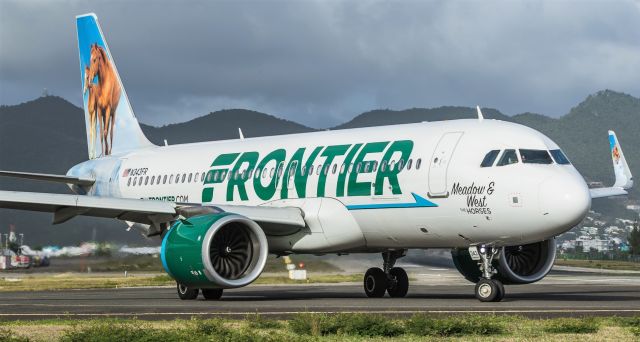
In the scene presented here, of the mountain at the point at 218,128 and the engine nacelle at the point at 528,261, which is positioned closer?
the engine nacelle at the point at 528,261

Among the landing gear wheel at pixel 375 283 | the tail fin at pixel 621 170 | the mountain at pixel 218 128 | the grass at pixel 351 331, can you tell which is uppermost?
the mountain at pixel 218 128

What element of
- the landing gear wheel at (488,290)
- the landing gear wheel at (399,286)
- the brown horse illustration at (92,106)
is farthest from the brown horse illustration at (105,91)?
the landing gear wheel at (488,290)

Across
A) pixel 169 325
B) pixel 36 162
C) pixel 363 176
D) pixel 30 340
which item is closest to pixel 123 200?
pixel 363 176

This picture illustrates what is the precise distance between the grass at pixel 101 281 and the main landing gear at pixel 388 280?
43.3ft

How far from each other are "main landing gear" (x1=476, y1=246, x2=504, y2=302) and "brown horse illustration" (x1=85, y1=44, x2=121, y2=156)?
57.9 feet

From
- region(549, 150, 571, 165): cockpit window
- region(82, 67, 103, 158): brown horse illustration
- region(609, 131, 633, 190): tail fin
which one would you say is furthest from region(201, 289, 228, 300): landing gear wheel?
region(609, 131, 633, 190): tail fin

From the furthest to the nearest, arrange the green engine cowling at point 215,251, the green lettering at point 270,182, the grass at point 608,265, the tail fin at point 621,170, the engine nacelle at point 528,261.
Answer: the grass at point 608,265, the tail fin at point 621,170, the green lettering at point 270,182, the engine nacelle at point 528,261, the green engine cowling at point 215,251

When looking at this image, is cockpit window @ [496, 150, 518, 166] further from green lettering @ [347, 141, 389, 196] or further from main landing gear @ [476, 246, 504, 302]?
green lettering @ [347, 141, 389, 196]

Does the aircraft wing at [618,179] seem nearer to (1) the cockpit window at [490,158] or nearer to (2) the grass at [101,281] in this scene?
(1) the cockpit window at [490,158]

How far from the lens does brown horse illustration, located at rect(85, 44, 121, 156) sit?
39.3 m

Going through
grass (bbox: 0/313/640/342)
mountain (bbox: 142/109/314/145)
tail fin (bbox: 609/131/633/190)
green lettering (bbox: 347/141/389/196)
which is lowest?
grass (bbox: 0/313/640/342)

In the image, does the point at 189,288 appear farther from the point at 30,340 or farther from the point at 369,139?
the point at 30,340

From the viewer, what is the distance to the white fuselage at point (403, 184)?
79.5 feet

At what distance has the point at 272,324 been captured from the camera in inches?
682
